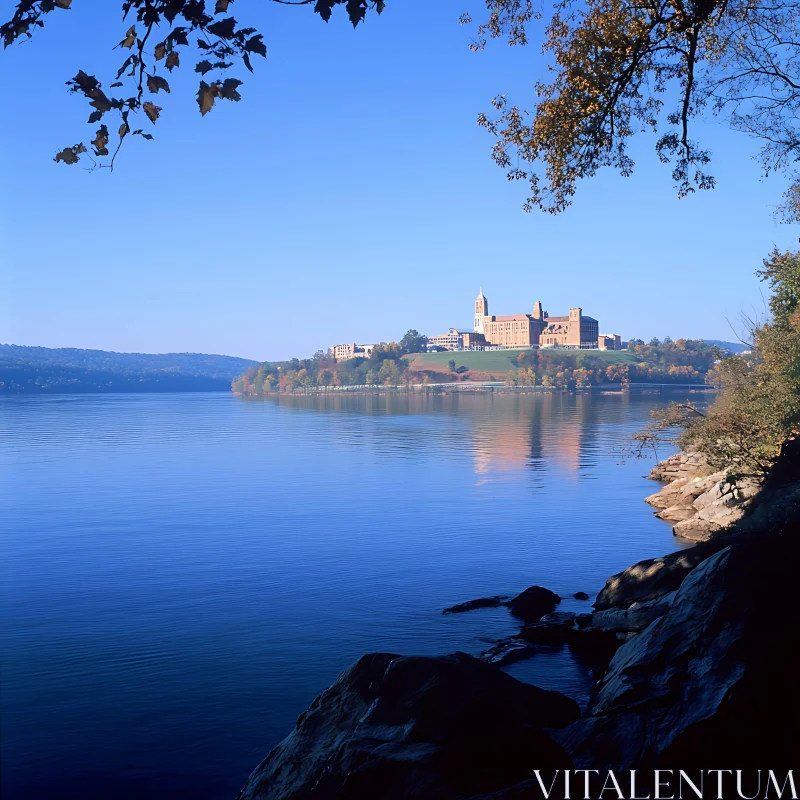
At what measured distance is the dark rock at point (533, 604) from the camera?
14922 mm

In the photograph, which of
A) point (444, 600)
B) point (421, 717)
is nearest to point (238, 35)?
point (421, 717)

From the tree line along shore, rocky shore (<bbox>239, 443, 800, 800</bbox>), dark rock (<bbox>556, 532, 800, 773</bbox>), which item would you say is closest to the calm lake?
rocky shore (<bbox>239, 443, 800, 800</bbox>)

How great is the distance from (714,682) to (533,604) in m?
8.36

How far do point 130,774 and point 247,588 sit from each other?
8403 mm

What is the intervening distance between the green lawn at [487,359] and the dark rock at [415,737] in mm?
163604

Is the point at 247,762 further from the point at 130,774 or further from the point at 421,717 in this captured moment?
the point at 421,717

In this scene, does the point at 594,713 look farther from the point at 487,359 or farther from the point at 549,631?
the point at 487,359

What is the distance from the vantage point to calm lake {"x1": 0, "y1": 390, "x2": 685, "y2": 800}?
10398 millimetres

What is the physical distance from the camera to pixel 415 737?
6.62 metres

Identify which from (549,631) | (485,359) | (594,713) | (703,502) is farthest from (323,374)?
(594,713)

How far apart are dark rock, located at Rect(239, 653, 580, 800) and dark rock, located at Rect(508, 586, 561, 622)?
692 centimetres

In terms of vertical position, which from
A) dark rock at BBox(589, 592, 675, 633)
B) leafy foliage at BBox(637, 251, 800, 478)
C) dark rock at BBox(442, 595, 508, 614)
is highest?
leafy foliage at BBox(637, 251, 800, 478)

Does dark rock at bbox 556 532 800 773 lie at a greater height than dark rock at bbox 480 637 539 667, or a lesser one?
greater

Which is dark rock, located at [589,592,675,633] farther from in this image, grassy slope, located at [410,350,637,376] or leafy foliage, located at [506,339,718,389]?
grassy slope, located at [410,350,637,376]
